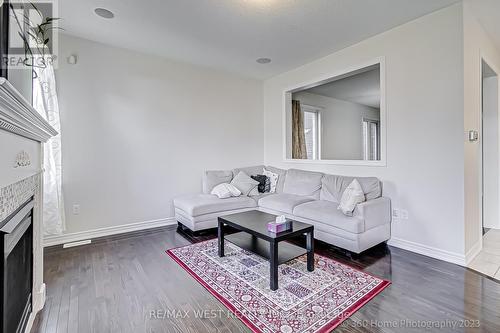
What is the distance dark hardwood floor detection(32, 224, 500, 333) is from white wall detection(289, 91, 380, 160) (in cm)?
389

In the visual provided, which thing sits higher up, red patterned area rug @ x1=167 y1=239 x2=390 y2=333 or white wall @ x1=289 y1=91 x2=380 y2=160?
white wall @ x1=289 y1=91 x2=380 y2=160

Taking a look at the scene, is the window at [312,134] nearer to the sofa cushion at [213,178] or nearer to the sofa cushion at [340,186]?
the sofa cushion at [340,186]

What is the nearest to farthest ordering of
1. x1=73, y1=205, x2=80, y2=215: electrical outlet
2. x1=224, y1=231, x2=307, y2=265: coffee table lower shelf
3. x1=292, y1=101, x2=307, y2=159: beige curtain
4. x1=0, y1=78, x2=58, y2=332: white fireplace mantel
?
1. x1=0, y1=78, x2=58, y2=332: white fireplace mantel
2. x1=224, y1=231, x2=307, y2=265: coffee table lower shelf
3. x1=73, y1=205, x2=80, y2=215: electrical outlet
4. x1=292, y1=101, x2=307, y2=159: beige curtain

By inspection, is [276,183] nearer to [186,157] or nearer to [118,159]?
[186,157]

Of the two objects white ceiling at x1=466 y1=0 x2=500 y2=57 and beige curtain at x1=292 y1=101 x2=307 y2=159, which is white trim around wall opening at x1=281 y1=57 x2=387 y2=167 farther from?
white ceiling at x1=466 y1=0 x2=500 y2=57

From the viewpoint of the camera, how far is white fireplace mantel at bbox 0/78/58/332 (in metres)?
1.09

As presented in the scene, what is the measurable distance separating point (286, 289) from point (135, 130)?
10.2 feet

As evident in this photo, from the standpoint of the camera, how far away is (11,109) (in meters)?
1.10

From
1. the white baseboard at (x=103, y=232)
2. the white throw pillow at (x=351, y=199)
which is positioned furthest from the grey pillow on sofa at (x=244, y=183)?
the white throw pillow at (x=351, y=199)

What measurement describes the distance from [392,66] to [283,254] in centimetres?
269

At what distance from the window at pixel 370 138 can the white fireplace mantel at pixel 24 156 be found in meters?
7.41

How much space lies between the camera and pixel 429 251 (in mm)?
2938

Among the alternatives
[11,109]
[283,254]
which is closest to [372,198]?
[283,254]

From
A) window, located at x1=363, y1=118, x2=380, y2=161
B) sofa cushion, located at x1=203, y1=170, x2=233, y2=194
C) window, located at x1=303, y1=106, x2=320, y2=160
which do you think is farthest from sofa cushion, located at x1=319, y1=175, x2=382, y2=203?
window, located at x1=363, y1=118, x2=380, y2=161
